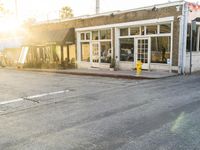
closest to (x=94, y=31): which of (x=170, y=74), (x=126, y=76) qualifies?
(x=126, y=76)

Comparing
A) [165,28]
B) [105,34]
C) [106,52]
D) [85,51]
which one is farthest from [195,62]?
[85,51]

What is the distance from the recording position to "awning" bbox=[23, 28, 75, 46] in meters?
21.5

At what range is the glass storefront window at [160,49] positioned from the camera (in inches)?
606

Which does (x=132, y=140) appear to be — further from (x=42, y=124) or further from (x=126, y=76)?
(x=126, y=76)

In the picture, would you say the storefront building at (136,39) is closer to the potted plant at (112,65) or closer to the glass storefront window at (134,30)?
the glass storefront window at (134,30)

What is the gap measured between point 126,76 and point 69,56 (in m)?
9.60

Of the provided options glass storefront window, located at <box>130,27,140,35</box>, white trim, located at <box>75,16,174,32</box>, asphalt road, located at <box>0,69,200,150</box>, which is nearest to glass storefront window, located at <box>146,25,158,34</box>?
white trim, located at <box>75,16,174,32</box>

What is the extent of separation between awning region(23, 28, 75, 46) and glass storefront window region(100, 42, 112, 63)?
355 centimetres

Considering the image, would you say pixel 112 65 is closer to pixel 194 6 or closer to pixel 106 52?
pixel 106 52

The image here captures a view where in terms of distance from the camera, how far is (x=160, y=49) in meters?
15.8

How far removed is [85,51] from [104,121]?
628 inches

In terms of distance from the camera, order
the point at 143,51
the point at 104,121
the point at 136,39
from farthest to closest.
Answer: the point at 136,39, the point at 143,51, the point at 104,121

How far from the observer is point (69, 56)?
75.3 ft

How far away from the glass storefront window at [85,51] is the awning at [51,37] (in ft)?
3.98
